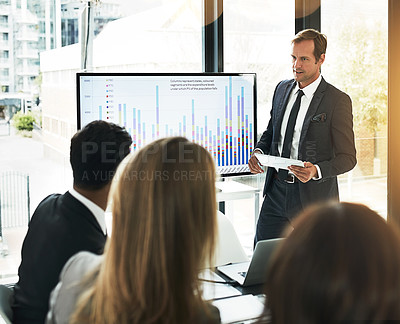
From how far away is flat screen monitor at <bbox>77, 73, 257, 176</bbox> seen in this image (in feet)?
10.2

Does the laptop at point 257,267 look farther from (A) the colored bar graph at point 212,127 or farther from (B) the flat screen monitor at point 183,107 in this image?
(A) the colored bar graph at point 212,127

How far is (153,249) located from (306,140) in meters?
2.06

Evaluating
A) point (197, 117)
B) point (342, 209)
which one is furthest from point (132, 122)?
point (342, 209)

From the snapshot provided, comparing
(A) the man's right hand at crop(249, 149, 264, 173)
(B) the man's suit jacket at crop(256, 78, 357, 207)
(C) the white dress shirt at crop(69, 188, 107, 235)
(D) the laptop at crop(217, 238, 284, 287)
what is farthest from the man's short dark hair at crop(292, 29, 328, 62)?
(C) the white dress shirt at crop(69, 188, 107, 235)

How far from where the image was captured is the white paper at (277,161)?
2.78m

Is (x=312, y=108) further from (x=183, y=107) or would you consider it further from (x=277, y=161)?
(x=183, y=107)

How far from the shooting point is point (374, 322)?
776 mm

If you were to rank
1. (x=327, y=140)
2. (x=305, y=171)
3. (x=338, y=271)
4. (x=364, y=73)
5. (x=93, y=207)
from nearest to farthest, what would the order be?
(x=338, y=271), (x=93, y=207), (x=305, y=171), (x=327, y=140), (x=364, y=73)

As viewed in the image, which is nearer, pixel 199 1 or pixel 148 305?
pixel 148 305

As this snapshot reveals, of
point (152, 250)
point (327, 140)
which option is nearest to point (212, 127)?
point (327, 140)

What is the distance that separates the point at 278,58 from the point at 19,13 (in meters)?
1.84

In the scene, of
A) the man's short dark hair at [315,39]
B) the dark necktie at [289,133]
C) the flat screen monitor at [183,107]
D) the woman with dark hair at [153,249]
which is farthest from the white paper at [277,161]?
the woman with dark hair at [153,249]

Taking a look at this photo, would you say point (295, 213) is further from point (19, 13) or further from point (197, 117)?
point (19, 13)

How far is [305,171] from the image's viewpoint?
2.83 m
